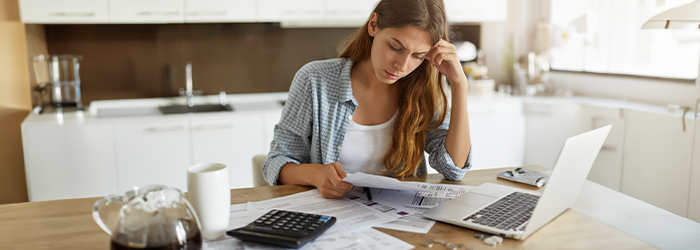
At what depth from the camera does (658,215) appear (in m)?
1.27

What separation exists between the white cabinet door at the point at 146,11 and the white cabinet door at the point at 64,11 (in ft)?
0.17

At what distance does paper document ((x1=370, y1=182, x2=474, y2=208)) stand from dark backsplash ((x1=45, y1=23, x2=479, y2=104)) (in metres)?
2.38

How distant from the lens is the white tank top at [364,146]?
1624 millimetres

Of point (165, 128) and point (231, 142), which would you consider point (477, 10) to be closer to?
point (231, 142)

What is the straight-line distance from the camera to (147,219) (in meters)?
0.78

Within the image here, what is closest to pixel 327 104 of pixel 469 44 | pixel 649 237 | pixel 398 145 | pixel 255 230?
pixel 398 145

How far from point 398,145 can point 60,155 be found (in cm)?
206

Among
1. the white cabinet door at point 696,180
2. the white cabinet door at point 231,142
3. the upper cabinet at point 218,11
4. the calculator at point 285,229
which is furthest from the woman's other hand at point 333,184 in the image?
the white cabinet door at point 696,180

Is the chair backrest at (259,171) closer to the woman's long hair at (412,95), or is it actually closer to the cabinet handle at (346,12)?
the woman's long hair at (412,95)

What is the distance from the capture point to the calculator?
3.04ft

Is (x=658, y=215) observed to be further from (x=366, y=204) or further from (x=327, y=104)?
(x=327, y=104)

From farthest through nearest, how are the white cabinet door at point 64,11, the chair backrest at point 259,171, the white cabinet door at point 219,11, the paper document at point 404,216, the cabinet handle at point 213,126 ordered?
the white cabinet door at point 219,11
the cabinet handle at point 213,126
the white cabinet door at point 64,11
the chair backrest at point 259,171
the paper document at point 404,216

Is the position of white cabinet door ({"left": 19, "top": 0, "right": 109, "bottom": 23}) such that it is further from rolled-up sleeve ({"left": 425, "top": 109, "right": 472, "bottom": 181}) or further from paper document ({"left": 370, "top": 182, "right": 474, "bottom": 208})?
paper document ({"left": 370, "top": 182, "right": 474, "bottom": 208})

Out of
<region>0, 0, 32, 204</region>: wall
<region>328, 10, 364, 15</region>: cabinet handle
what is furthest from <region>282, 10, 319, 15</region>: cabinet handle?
<region>0, 0, 32, 204</region>: wall
